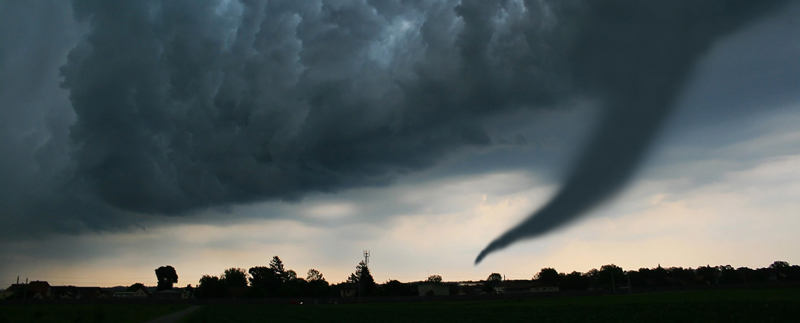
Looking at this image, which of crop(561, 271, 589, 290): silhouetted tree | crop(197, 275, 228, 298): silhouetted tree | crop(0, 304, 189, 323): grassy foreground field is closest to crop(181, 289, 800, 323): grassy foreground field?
crop(0, 304, 189, 323): grassy foreground field

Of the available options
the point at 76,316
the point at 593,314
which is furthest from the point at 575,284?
the point at 76,316

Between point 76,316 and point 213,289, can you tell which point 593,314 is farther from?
point 213,289

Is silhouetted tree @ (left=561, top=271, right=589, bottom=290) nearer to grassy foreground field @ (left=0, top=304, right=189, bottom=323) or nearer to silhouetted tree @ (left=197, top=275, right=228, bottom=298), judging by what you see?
silhouetted tree @ (left=197, top=275, right=228, bottom=298)

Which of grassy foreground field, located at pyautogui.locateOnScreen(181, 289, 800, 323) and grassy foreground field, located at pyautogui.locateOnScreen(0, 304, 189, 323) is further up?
grassy foreground field, located at pyautogui.locateOnScreen(0, 304, 189, 323)

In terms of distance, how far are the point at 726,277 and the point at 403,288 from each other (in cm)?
11913

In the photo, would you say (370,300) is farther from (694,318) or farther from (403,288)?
(694,318)

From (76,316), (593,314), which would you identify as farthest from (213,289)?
(593,314)

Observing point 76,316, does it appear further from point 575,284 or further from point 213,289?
point 575,284

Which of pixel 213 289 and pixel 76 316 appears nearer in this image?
pixel 76 316

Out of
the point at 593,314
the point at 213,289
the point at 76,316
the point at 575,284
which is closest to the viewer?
the point at 593,314

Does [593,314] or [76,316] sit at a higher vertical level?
[76,316]

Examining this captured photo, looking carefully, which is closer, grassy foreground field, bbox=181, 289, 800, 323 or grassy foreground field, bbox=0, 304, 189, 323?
grassy foreground field, bbox=181, 289, 800, 323

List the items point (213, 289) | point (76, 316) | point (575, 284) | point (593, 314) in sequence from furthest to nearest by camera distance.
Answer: point (575, 284), point (213, 289), point (76, 316), point (593, 314)

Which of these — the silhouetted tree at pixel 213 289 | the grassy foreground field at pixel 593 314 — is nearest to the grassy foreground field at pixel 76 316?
the grassy foreground field at pixel 593 314
